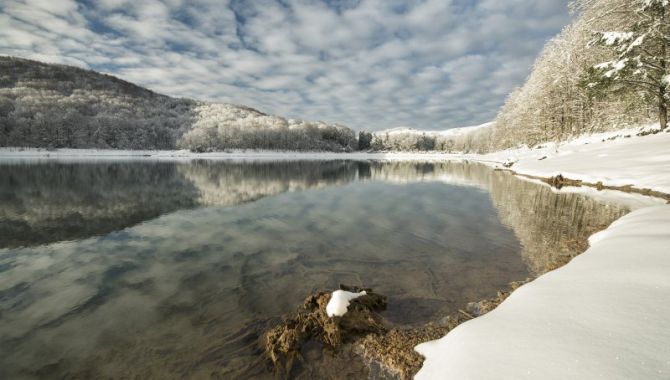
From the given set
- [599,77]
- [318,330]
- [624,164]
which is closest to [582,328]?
[318,330]

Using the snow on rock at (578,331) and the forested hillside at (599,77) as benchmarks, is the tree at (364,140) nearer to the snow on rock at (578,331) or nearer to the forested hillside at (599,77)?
the forested hillside at (599,77)

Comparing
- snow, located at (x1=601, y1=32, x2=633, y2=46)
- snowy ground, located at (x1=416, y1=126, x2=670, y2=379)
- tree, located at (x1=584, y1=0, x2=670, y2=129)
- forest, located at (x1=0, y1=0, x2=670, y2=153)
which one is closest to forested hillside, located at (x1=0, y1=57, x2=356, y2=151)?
forest, located at (x1=0, y1=0, x2=670, y2=153)

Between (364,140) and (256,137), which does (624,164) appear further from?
(364,140)

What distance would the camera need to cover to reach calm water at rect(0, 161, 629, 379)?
5.09 meters

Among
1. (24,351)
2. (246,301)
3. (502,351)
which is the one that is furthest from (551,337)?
(24,351)

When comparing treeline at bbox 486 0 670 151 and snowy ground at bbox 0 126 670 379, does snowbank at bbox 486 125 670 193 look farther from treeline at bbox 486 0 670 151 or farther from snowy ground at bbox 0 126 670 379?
snowy ground at bbox 0 126 670 379

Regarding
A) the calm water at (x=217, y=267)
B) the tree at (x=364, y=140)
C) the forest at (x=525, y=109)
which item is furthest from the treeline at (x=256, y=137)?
the calm water at (x=217, y=267)

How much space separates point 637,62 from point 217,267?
22.8 metres

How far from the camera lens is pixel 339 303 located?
5.41 meters

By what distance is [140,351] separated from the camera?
5008 millimetres

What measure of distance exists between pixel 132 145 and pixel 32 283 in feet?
432

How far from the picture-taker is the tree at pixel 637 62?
51.4 ft

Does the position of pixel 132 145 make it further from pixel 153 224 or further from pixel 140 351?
pixel 140 351

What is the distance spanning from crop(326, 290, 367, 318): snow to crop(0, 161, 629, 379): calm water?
3.10 ft
